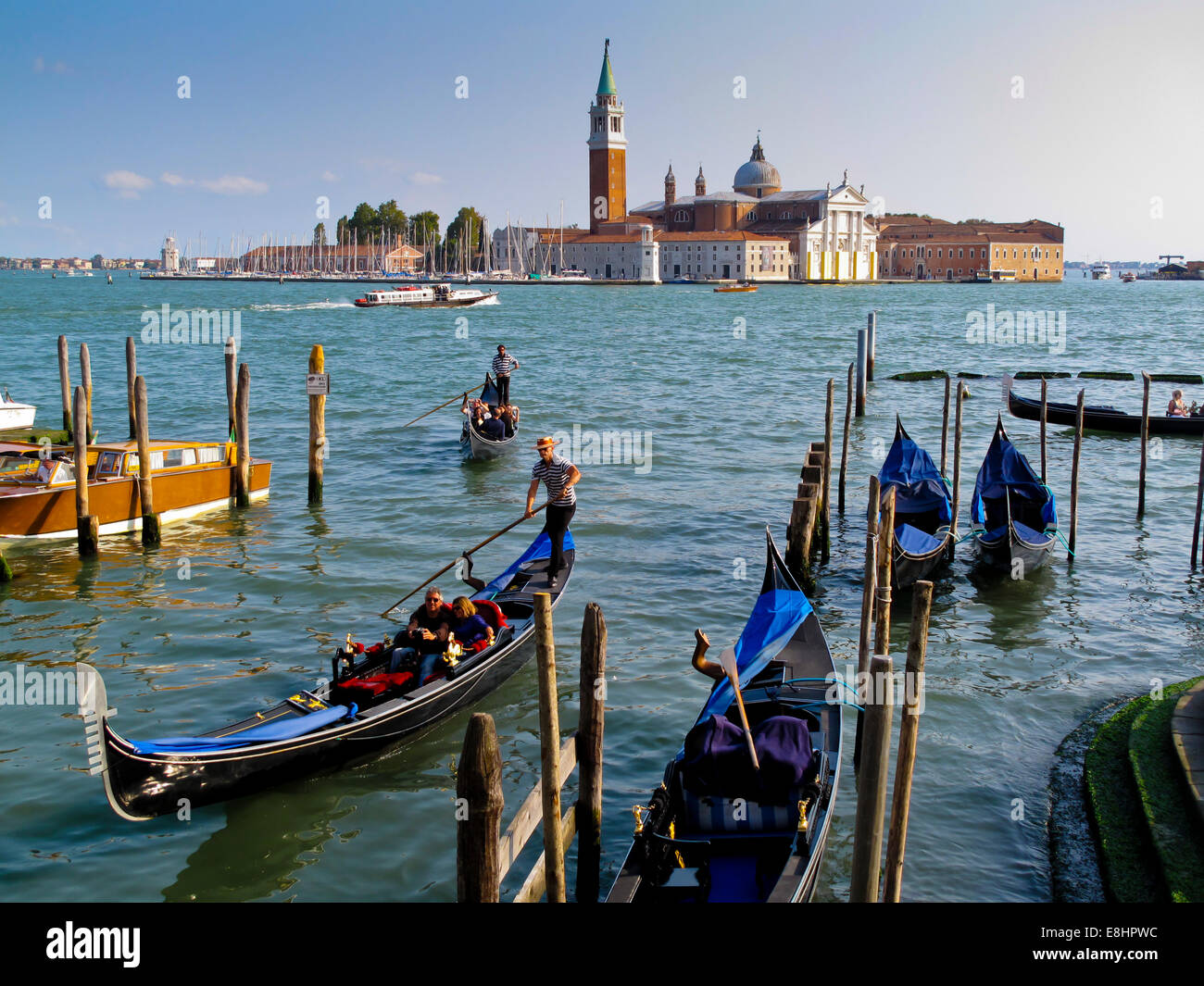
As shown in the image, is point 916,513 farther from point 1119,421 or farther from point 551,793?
point 1119,421

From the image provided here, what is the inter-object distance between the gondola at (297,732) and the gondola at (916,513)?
3.32 meters

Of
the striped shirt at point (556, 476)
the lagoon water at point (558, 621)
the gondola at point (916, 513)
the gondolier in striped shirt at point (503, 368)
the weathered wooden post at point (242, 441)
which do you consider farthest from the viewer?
the gondolier in striped shirt at point (503, 368)

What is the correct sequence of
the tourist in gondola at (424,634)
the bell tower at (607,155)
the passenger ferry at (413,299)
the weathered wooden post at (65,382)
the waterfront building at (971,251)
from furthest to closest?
1. the waterfront building at (971,251)
2. the bell tower at (607,155)
3. the passenger ferry at (413,299)
4. the weathered wooden post at (65,382)
5. the tourist in gondola at (424,634)

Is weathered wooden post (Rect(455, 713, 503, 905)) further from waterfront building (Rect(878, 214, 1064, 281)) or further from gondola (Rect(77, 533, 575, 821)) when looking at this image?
waterfront building (Rect(878, 214, 1064, 281))

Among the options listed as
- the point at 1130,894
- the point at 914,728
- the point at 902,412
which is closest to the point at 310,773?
the point at 914,728

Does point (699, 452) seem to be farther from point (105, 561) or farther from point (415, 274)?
point (415, 274)

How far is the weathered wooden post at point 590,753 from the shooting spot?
430 cm

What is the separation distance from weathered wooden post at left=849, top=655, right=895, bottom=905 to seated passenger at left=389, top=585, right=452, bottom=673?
3151mm

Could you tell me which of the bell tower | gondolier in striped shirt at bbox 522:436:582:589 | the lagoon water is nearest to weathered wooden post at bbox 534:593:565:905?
the lagoon water

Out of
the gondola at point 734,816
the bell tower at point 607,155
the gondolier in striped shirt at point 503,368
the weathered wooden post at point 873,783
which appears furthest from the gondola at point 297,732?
the bell tower at point 607,155

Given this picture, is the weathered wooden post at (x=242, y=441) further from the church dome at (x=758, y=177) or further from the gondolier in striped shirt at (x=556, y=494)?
the church dome at (x=758, y=177)

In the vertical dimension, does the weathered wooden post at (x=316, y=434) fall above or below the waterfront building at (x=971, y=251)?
below

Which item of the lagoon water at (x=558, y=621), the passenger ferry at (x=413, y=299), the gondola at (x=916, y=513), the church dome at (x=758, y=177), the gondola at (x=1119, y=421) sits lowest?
the lagoon water at (x=558, y=621)
